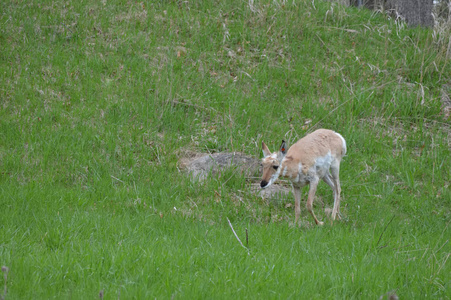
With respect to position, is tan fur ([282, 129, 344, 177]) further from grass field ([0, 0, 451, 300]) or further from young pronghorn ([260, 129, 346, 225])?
grass field ([0, 0, 451, 300])

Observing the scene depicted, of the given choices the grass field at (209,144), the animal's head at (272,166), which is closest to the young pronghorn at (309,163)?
the animal's head at (272,166)

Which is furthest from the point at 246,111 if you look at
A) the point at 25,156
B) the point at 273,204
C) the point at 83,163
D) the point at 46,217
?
the point at 46,217

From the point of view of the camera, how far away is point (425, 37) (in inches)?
568

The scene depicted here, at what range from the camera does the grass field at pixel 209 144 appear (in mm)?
5344

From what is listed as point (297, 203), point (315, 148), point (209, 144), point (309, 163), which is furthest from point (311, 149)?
point (209, 144)

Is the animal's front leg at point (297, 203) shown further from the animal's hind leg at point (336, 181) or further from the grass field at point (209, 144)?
the animal's hind leg at point (336, 181)

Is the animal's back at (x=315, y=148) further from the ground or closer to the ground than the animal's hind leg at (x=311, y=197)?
further from the ground

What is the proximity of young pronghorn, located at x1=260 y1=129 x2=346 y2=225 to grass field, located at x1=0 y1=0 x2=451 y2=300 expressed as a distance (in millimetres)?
574

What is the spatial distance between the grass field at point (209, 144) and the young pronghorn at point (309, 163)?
1.88 feet

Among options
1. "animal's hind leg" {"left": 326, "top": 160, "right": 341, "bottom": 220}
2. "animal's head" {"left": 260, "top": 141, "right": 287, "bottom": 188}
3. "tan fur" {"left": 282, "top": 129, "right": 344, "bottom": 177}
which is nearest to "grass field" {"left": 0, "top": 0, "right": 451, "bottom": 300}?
"animal's hind leg" {"left": 326, "top": 160, "right": 341, "bottom": 220}

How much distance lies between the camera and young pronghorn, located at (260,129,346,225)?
7427 mm

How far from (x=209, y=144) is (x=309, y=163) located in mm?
2878

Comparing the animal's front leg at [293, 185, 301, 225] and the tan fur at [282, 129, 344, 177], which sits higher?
the tan fur at [282, 129, 344, 177]

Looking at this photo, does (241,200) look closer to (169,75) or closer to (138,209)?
(138,209)
